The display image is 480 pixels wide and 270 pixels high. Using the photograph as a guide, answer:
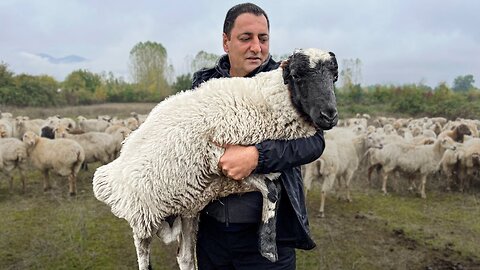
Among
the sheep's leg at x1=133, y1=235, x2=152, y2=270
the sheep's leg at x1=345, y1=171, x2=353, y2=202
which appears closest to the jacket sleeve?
the sheep's leg at x1=133, y1=235, x2=152, y2=270

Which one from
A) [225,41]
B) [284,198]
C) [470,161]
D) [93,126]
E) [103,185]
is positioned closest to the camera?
[103,185]

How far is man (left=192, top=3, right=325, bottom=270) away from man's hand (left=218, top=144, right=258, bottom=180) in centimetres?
2

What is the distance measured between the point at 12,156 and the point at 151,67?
36.0 metres

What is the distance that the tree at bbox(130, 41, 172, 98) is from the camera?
42594mm

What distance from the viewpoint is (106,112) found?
31.0 meters

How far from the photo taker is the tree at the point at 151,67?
42594 mm

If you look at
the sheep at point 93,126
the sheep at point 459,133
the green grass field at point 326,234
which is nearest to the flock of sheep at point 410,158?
the green grass field at point 326,234

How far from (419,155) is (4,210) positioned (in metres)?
9.88

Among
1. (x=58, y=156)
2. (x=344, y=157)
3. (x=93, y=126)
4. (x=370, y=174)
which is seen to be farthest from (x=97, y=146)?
(x=370, y=174)

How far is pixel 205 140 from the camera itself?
1.86m

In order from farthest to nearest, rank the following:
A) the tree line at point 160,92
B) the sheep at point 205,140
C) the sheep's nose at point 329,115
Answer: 1. the tree line at point 160,92
2. the sheep at point 205,140
3. the sheep's nose at point 329,115

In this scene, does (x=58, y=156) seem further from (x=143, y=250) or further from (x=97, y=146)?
(x=143, y=250)

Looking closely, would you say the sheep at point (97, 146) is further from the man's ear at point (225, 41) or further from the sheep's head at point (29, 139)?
the man's ear at point (225, 41)

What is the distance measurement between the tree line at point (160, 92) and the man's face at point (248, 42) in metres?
25.5
